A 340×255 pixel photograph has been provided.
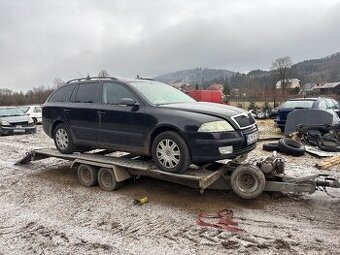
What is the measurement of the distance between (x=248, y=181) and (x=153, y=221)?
61.8 inches

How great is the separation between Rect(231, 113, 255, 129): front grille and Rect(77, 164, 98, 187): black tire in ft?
9.15

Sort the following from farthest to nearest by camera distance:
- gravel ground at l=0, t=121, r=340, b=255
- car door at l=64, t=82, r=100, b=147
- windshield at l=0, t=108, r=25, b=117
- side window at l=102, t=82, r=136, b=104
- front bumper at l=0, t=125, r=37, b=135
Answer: windshield at l=0, t=108, r=25, b=117, front bumper at l=0, t=125, r=37, b=135, car door at l=64, t=82, r=100, b=147, side window at l=102, t=82, r=136, b=104, gravel ground at l=0, t=121, r=340, b=255

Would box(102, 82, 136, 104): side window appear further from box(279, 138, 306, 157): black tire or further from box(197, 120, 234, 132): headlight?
box(279, 138, 306, 157): black tire

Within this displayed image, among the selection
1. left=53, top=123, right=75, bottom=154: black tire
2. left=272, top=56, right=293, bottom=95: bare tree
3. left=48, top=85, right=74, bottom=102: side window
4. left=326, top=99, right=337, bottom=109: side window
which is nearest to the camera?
left=53, top=123, right=75, bottom=154: black tire

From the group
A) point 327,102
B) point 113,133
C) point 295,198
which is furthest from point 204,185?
point 327,102

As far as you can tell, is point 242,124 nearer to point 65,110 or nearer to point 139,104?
point 139,104

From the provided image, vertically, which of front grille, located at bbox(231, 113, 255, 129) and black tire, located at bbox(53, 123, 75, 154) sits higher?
front grille, located at bbox(231, 113, 255, 129)

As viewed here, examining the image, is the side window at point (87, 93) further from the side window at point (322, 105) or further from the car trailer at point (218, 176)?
the side window at point (322, 105)

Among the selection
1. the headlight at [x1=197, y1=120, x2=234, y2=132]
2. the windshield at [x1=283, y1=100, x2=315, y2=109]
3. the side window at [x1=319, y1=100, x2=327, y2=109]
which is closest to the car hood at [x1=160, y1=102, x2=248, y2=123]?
the headlight at [x1=197, y1=120, x2=234, y2=132]

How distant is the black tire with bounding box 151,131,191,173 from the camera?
18.1 feet

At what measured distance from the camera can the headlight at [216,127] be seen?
17.7 ft

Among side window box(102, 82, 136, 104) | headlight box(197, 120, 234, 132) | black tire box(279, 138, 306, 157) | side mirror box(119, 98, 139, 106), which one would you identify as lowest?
black tire box(279, 138, 306, 157)

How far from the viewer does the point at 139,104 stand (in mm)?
6141

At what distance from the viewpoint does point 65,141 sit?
24.3 feet
